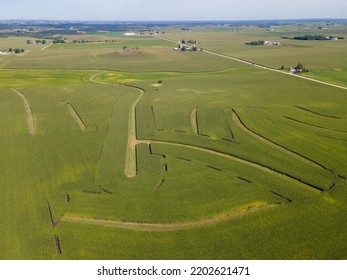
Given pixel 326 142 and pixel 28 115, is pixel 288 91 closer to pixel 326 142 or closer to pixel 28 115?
pixel 326 142

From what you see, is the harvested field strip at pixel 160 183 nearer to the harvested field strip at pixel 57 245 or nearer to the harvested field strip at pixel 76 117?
the harvested field strip at pixel 57 245

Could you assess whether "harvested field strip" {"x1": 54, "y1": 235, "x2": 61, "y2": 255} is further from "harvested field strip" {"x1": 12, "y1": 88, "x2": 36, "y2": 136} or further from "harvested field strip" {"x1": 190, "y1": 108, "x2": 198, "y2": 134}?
"harvested field strip" {"x1": 190, "y1": 108, "x2": 198, "y2": 134}

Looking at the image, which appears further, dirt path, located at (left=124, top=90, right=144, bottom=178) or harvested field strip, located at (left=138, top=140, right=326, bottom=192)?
dirt path, located at (left=124, top=90, right=144, bottom=178)

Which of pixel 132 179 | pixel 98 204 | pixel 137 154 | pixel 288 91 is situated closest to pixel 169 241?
pixel 98 204

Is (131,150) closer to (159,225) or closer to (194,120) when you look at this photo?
(194,120)

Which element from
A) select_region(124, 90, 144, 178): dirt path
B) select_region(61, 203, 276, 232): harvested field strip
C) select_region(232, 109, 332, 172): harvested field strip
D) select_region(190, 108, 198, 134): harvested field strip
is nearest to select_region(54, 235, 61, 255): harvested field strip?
select_region(61, 203, 276, 232): harvested field strip

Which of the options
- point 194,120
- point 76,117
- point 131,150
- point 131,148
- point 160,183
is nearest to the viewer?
point 160,183

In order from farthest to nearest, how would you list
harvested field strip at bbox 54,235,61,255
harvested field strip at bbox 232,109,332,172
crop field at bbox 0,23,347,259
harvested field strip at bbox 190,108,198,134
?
harvested field strip at bbox 190,108,198,134 < harvested field strip at bbox 232,109,332,172 < crop field at bbox 0,23,347,259 < harvested field strip at bbox 54,235,61,255

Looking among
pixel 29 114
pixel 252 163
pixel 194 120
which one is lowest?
pixel 29 114

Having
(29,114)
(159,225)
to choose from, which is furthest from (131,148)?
(29,114)
